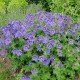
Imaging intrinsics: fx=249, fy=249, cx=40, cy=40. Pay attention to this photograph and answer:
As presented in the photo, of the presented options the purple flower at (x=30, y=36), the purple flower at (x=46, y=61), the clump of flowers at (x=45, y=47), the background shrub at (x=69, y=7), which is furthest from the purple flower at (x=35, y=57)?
the background shrub at (x=69, y=7)

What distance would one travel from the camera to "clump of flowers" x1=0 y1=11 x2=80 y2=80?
11.8 feet

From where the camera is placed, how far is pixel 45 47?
3.60 m

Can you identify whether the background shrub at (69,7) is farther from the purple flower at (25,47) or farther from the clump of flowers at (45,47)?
the purple flower at (25,47)

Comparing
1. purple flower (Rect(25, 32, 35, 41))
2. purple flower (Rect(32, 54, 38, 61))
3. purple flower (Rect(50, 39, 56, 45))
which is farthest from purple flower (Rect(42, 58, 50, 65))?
purple flower (Rect(25, 32, 35, 41))

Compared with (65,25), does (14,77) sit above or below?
below

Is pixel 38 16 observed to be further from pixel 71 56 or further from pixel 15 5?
pixel 15 5

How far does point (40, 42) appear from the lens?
366 cm

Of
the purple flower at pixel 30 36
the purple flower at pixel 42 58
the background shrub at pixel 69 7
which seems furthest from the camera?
the background shrub at pixel 69 7

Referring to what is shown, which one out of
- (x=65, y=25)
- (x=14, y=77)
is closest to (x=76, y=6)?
(x=65, y=25)

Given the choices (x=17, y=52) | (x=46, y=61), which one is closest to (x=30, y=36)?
(x=17, y=52)

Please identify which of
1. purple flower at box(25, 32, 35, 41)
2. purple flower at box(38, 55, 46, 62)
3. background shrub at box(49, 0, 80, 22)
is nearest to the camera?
purple flower at box(38, 55, 46, 62)

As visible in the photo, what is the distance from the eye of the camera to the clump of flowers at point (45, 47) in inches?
142

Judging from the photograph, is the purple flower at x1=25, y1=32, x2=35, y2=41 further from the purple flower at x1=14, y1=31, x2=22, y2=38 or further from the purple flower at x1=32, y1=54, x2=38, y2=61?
the purple flower at x1=32, y1=54, x2=38, y2=61

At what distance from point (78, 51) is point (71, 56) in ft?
0.49
